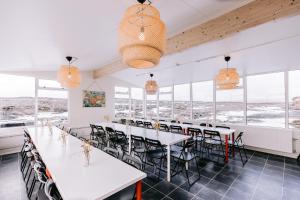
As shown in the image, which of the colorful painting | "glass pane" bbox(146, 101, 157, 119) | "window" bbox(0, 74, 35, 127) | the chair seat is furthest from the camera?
"glass pane" bbox(146, 101, 157, 119)

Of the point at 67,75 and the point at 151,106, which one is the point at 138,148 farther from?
the point at 151,106

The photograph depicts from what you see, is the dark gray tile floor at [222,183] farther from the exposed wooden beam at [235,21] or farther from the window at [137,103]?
the window at [137,103]

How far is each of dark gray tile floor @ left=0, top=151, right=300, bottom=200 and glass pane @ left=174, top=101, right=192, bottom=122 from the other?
3.13 metres

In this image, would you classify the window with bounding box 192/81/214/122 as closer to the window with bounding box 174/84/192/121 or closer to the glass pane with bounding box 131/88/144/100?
the window with bounding box 174/84/192/121

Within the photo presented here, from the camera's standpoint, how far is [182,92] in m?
6.96

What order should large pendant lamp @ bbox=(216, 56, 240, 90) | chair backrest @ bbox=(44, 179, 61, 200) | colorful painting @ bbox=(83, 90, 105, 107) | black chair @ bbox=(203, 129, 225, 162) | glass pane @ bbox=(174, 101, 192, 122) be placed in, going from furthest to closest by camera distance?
glass pane @ bbox=(174, 101, 192, 122) → colorful painting @ bbox=(83, 90, 105, 107) → black chair @ bbox=(203, 129, 225, 162) → large pendant lamp @ bbox=(216, 56, 240, 90) → chair backrest @ bbox=(44, 179, 61, 200)

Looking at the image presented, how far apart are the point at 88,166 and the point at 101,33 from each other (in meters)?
2.22

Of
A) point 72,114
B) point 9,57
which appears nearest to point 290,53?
point 9,57

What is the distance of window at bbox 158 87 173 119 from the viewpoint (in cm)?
743

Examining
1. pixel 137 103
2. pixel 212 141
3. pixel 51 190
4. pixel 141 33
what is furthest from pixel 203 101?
pixel 51 190

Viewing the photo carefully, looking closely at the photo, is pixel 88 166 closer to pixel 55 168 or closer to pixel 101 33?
pixel 55 168

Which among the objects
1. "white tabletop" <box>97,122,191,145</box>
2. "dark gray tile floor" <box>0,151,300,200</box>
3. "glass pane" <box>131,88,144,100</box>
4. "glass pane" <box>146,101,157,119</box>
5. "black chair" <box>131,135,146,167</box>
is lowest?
Result: "dark gray tile floor" <box>0,151,300,200</box>

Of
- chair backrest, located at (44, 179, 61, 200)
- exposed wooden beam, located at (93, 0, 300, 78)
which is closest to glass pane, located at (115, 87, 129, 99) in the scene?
exposed wooden beam, located at (93, 0, 300, 78)

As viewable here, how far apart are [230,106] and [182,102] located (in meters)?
2.12
